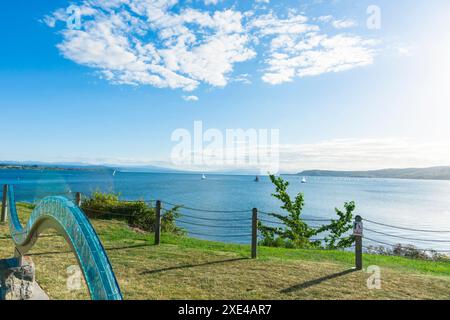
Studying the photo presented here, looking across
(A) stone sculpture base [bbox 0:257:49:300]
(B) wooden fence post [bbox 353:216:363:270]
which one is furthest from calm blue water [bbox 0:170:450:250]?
(A) stone sculpture base [bbox 0:257:49:300]

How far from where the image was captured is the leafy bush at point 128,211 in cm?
1495

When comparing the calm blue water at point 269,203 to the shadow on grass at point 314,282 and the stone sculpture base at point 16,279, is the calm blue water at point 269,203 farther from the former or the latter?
the stone sculpture base at point 16,279

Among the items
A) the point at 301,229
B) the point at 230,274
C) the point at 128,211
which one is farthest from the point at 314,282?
the point at 128,211

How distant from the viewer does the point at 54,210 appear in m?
3.26

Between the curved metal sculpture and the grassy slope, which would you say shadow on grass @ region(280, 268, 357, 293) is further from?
the curved metal sculpture

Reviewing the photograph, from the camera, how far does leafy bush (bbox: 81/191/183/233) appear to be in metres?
14.9

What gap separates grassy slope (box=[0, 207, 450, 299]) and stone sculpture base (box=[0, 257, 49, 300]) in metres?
0.65

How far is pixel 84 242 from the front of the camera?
8.43 ft

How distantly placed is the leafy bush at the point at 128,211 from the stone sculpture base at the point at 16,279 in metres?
9.73

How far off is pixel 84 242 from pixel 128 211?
13.6 metres

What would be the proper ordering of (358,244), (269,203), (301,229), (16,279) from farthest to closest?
(269,203)
(301,229)
(358,244)
(16,279)

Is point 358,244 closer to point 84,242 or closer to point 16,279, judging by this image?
point 84,242
